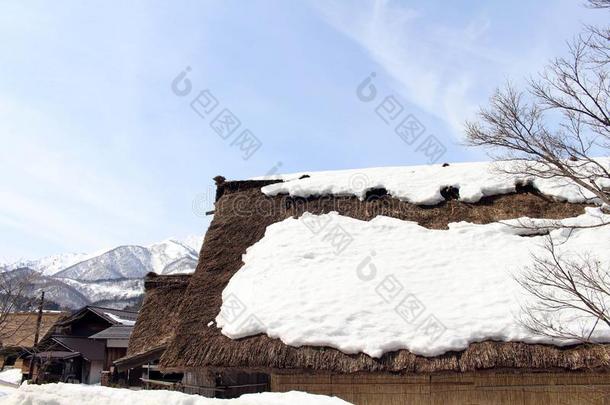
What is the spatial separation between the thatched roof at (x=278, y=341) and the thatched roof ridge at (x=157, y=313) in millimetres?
1635

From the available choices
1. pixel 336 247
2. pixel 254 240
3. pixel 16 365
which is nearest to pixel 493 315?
pixel 336 247

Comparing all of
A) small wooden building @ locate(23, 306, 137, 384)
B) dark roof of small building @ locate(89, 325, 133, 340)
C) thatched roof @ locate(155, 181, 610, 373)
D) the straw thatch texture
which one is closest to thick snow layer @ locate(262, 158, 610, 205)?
thatched roof @ locate(155, 181, 610, 373)

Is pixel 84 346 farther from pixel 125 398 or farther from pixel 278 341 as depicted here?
pixel 125 398

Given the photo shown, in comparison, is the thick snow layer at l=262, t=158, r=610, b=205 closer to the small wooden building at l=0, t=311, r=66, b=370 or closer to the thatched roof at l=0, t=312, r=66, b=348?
the thatched roof at l=0, t=312, r=66, b=348

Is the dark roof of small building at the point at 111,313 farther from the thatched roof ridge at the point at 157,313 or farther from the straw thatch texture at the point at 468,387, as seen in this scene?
the straw thatch texture at the point at 468,387

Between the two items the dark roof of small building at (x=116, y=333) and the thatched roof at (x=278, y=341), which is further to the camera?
the dark roof of small building at (x=116, y=333)

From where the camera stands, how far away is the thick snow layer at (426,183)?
465 inches

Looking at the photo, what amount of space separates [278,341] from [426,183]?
642 cm

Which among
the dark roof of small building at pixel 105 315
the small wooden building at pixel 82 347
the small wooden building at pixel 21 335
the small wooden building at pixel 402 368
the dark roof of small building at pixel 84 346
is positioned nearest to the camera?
the small wooden building at pixel 402 368

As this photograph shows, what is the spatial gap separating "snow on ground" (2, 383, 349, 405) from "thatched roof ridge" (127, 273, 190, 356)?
230 inches

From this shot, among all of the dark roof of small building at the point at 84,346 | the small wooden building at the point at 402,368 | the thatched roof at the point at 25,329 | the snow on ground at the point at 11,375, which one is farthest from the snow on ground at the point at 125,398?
the thatched roof at the point at 25,329

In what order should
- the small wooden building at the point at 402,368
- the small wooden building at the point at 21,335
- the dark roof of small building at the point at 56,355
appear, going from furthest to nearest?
the small wooden building at the point at 21,335 < the dark roof of small building at the point at 56,355 < the small wooden building at the point at 402,368

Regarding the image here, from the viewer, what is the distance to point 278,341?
8445mm

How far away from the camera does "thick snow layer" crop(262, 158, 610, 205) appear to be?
11.8 m
